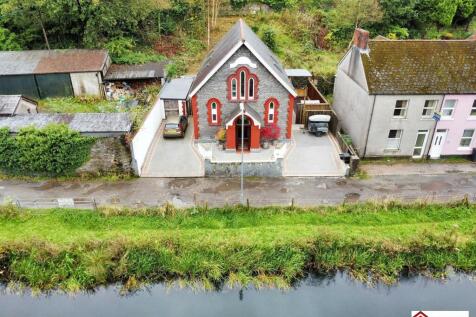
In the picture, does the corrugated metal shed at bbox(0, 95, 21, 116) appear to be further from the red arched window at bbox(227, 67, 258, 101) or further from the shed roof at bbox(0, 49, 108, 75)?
the red arched window at bbox(227, 67, 258, 101)

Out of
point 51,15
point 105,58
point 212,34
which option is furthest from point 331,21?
point 51,15

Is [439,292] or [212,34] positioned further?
[212,34]

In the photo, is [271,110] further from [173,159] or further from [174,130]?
[173,159]

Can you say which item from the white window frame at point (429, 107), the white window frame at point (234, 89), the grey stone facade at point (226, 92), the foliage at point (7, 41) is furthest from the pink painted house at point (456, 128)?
the foliage at point (7, 41)

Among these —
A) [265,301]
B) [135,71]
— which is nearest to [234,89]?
A: [135,71]

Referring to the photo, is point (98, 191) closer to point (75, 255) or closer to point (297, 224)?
point (75, 255)

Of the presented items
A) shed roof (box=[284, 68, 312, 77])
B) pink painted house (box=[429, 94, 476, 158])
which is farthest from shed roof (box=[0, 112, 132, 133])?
pink painted house (box=[429, 94, 476, 158])
